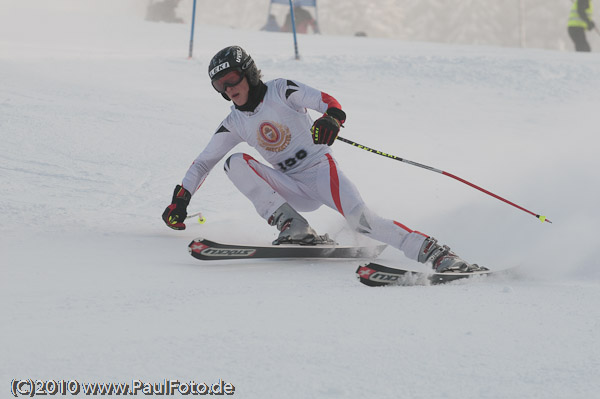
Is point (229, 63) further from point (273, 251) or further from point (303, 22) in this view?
point (303, 22)

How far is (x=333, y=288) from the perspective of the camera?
10.3 ft

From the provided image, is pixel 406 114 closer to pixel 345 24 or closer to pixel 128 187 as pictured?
pixel 128 187

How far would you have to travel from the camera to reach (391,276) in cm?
316

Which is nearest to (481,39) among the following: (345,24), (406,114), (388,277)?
(345,24)

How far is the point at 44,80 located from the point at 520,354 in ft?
26.8

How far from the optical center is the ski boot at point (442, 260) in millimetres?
3385

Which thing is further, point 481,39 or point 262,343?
point 481,39

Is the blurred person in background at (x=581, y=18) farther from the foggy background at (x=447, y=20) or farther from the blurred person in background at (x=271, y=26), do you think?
the foggy background at (x=447, y=20)

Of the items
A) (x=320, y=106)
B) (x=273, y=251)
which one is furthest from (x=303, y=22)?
(x=273, y=251)

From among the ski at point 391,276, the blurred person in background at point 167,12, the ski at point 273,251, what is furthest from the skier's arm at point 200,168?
the blurred person in background at point 167,12

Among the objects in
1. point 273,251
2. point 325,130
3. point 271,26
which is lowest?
point 273,251

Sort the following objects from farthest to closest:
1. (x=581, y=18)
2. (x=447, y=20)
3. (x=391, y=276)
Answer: (x=447, y=20)
(x=581, y=18)
(x=391, y=276)

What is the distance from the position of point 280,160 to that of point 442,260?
118 cm

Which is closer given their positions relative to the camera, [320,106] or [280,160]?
[320,106]
